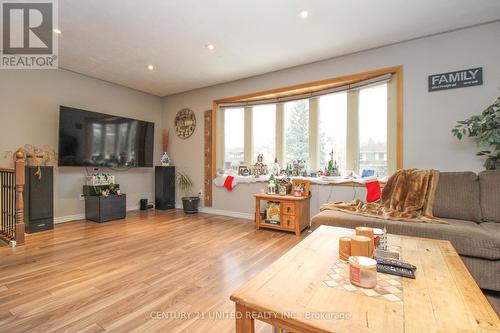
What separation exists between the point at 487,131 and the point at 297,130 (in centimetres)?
229

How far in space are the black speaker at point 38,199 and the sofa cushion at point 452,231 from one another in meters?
3.72

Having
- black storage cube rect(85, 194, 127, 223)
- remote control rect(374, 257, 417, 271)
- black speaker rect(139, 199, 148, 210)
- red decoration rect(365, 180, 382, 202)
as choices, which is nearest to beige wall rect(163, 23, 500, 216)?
red decoration rect(365, 180, 382, 202)

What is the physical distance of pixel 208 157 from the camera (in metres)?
4.74

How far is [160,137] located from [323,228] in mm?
4604

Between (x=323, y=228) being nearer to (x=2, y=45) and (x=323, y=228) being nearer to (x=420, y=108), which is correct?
(x=420, y=108)

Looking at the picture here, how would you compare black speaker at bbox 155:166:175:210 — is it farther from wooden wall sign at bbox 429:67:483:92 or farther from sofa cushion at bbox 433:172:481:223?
wooden wall sign at bbox 429:67:483:92

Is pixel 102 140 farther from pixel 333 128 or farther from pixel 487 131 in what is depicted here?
pixel 487 131

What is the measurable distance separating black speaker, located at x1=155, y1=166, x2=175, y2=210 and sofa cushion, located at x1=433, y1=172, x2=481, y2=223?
14.7 feet

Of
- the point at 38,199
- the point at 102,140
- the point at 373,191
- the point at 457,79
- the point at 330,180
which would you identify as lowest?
the point at 38,199

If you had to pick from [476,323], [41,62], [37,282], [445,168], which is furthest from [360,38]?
[41,62]

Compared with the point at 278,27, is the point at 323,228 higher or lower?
lower

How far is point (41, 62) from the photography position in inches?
139

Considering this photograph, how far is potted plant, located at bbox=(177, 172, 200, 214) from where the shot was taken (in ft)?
15.2

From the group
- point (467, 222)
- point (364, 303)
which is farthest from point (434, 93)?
point (364, 303)
